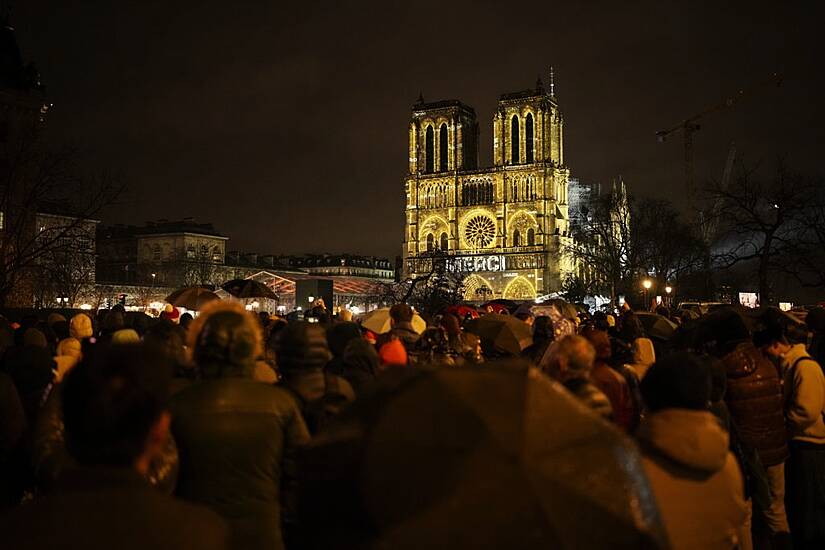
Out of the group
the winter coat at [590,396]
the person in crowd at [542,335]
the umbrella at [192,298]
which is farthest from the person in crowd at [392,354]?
the umbrella at [192,298]

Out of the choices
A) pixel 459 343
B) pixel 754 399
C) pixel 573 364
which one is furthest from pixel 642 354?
pixel 573 364

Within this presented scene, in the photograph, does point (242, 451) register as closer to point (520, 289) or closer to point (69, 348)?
point (69, 348)

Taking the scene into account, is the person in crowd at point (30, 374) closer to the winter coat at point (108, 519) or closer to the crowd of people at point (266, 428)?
the crowd of people at point (266, 428)

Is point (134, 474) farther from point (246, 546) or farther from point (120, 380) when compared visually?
point (246, 546)

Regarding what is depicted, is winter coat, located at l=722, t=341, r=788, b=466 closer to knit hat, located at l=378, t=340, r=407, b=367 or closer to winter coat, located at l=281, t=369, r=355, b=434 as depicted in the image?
knit hat, located at l=378, t=340, r=407, b=367

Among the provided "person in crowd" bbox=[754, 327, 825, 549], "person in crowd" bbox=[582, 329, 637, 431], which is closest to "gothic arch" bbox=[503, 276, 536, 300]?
"person in crowd" bbox=[754, 327, 825, 549]

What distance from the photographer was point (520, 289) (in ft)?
284

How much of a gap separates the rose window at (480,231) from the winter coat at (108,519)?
87769 millimetres

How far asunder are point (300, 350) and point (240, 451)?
36.1 inches

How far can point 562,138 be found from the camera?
88.8 meters

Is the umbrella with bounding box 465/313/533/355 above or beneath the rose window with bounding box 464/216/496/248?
beneath

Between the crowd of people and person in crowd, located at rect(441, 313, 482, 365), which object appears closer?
the crowd of people

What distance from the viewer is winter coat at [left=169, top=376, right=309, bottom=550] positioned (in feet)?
10.5

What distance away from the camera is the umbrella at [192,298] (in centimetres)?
1284
